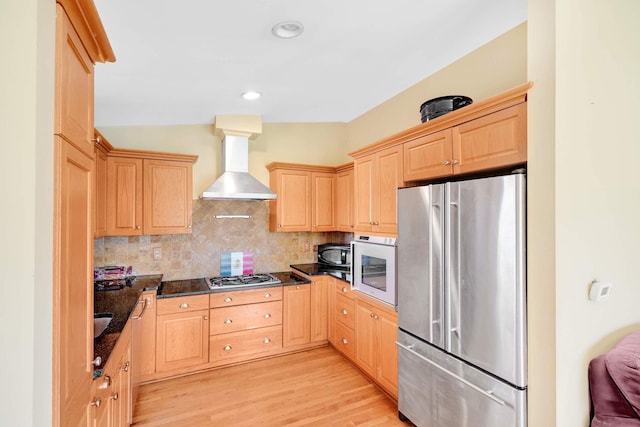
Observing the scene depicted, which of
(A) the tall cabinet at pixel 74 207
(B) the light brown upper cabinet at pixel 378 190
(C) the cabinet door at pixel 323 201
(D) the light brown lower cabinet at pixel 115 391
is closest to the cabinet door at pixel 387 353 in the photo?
(B) the light brown upper cabinet at pixel 378 190

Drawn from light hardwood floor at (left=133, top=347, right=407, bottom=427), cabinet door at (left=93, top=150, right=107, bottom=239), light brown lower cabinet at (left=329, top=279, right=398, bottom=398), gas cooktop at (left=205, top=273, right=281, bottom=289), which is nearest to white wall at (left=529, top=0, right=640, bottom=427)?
light brown lower cabinet at (left=329, top=279, right=398, bottom=398)

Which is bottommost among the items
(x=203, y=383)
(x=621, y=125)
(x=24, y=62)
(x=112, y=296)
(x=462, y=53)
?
(x=203, y=383)

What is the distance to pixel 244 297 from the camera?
10.8ft

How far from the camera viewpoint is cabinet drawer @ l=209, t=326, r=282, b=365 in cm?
317

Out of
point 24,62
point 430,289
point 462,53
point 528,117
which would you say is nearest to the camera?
point 24,62

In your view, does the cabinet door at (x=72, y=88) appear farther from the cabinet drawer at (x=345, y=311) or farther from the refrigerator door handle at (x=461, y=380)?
the cabinet drawer at (x=345, y=311)

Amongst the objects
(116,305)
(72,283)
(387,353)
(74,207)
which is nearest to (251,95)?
(116,305)

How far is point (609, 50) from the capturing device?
164 centimetres

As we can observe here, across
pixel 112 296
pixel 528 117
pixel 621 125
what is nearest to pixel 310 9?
pixel 528 117

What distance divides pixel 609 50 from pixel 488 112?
2.11 ft

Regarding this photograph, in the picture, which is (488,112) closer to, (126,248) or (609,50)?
(609,50)

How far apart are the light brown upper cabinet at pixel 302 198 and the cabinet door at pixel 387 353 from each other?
160 cm

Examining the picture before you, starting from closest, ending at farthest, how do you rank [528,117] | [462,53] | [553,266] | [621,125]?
[553,266] → [528,117] → [621,125] → [462,53]

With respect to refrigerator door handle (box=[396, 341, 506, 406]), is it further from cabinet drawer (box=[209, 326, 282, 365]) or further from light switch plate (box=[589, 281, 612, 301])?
cabinet drawer (box=[209, 326, 282, 365])
